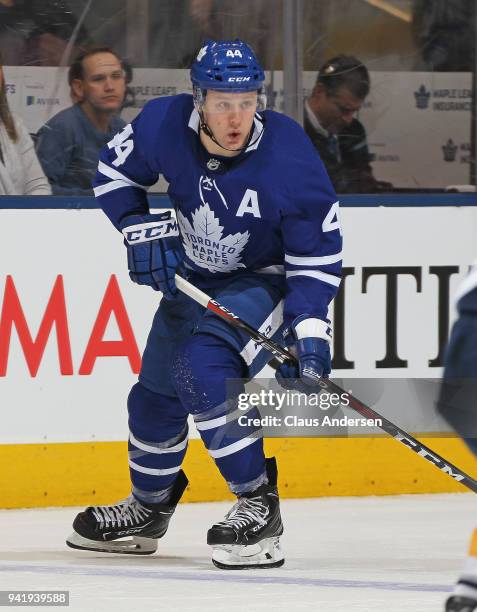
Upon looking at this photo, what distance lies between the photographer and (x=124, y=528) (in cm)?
403

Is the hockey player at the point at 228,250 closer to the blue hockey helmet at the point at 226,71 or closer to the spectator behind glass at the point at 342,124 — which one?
the blue hockey helmet at the point at 226,71

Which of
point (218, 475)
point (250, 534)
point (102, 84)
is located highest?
point (102, 84)

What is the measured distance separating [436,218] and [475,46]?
56cm

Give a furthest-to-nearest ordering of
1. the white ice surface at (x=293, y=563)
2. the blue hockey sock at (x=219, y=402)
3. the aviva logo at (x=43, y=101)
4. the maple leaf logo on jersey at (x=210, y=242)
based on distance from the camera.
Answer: the aviva logo at (x=43, y=101), the maple leaf logo on jersey at (x=210, y=242), the blue hockey sock at (x=219, y=402), the white ice surface at (x=293, y=563)

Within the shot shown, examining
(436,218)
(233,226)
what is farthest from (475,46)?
(233,226)

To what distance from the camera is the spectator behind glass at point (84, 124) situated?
15.8ft

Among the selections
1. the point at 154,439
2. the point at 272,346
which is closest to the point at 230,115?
the point at 272,346

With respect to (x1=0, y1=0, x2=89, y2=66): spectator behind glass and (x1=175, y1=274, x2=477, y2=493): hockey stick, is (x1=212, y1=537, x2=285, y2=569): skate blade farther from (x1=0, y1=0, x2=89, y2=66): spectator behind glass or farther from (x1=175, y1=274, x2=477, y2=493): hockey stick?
(x1=0, y1=0, x2=89, y2=66): spectator behind glass

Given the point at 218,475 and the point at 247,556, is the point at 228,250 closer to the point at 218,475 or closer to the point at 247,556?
the point at 247,556

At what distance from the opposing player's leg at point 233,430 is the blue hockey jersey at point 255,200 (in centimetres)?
12

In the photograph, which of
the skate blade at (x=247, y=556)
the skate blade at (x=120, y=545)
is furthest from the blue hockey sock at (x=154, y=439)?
the skate blade at (x=247, y=556)

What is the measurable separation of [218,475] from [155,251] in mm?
1240

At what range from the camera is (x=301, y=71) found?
5.02m

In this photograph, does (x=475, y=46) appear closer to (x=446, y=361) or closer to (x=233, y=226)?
(x=233, y=226)
